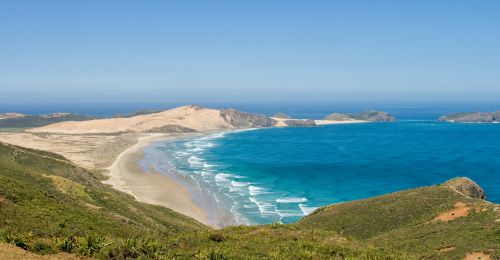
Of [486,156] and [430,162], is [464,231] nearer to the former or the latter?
[430,162]

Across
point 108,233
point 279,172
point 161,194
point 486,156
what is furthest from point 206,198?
point 486,156

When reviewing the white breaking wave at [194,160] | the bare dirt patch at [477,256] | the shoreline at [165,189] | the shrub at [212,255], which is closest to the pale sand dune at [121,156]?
the shoreline at [165,189]

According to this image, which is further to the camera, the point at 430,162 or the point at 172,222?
the point at 430,162

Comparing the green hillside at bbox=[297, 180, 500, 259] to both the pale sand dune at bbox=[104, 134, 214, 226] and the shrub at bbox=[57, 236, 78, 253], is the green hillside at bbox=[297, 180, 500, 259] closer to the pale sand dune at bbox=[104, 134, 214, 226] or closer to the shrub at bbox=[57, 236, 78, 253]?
the shrub at bbox=[57, 236, 78, 253]

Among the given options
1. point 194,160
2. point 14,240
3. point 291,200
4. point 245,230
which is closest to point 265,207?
point 291,200

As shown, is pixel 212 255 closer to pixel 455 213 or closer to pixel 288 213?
pixel 455 213

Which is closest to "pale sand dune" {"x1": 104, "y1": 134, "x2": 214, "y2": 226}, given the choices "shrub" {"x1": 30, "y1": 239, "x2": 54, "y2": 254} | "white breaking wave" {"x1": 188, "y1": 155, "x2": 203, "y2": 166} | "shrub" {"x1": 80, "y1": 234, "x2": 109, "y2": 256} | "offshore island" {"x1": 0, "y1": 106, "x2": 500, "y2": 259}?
"offshore island" {"x1": 0, "y1": 106, "x2": 500, "y2": 259}
